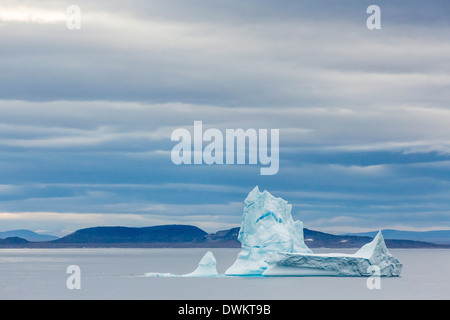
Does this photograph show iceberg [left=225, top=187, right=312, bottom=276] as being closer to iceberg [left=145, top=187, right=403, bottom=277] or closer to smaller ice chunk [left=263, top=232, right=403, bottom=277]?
iceberg [left=145, top=187, right=403, bottom=277]

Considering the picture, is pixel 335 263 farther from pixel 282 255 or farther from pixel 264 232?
pixel 264 232

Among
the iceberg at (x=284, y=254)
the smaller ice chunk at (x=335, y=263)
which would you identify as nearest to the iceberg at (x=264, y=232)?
the iceberg at (x=284, y=254)

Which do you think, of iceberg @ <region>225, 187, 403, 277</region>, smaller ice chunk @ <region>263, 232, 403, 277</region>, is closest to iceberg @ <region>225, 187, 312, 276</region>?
iceberg @ <region>225, 187, 403, 277</region>

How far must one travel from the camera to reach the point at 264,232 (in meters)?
75.9

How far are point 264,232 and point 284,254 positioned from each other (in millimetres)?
3777

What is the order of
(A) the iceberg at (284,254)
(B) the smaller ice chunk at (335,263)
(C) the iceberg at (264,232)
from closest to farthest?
(B) the smaller ice chunk at (335,263) → (A) the iceberg at (284,254) → (C) the iceberg at (264,232)

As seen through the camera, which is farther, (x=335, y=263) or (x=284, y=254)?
(x=335, y=263)

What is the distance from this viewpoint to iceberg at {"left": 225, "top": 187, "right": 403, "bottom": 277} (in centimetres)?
7319

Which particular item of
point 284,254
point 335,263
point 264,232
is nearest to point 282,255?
point 284,254

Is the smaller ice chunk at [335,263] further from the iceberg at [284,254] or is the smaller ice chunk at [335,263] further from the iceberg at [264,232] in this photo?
the iceberg at [264,232]

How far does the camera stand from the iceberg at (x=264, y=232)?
75.4 m
